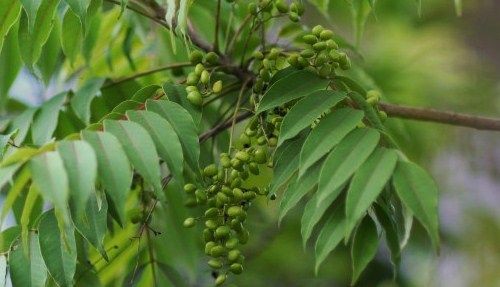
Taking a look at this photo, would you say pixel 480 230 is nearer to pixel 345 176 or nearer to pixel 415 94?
pixel 415 94

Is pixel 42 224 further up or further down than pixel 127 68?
further up

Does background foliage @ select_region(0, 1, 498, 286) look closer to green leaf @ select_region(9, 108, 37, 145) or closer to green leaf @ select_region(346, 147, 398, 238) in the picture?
green leaf @ select_region(9, 108, 37, 145)

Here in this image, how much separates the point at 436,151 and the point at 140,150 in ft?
6.66

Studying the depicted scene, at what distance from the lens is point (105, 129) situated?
1404 mm

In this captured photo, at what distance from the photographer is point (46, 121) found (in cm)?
196

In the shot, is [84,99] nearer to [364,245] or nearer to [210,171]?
[210,171]

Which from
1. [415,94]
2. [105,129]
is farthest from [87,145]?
[415,94]

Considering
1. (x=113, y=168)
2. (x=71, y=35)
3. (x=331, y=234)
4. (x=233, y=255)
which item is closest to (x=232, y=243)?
(x=233, y=255)

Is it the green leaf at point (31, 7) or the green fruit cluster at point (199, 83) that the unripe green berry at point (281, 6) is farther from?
the green leaf at point (31, 7)

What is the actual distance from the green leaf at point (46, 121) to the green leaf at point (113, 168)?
0.60 meters

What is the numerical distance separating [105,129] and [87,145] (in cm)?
15

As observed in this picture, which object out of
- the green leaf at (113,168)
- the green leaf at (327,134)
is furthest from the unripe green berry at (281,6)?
the green leaf at (113,168)

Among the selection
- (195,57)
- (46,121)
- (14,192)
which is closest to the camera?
(14,192)

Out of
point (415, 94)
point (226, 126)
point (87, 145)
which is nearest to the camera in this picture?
point (87, 145)
